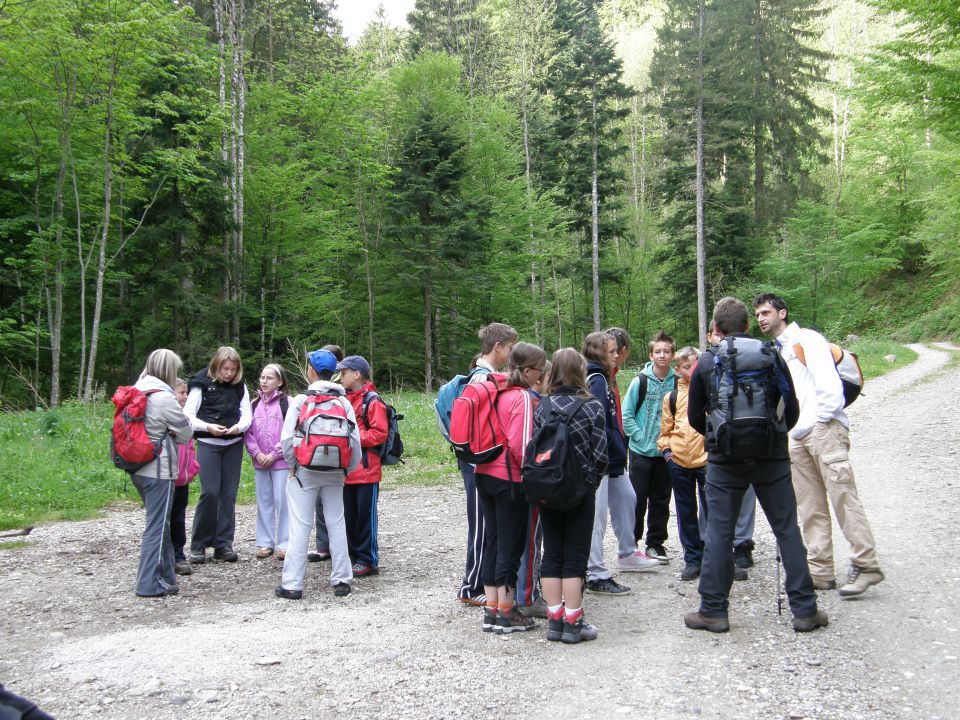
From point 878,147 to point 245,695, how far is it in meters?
46.2

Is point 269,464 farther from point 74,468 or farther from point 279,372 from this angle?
point 74,468

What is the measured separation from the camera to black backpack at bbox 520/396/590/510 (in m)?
4.36

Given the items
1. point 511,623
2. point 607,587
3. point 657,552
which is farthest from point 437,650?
point 657,552

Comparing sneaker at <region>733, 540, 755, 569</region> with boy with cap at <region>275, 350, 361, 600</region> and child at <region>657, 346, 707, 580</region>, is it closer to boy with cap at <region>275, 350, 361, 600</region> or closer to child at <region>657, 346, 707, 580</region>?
child at <region>657, 346, 707, 580</region>

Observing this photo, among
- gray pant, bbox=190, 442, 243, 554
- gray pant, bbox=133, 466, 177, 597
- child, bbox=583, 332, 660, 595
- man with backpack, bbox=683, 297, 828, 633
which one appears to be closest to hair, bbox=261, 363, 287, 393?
gray pant, bbox=190, 442, 243, 554

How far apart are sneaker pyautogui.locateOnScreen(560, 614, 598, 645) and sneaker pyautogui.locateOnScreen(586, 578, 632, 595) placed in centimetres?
100

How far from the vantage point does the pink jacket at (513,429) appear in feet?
15.6

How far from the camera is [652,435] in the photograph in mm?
6270

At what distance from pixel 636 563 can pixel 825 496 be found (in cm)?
161

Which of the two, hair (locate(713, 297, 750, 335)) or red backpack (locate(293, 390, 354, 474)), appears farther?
red backpack (locate(293, 390, 354, 474))

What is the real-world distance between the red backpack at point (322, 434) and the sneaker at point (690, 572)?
2.82 metres

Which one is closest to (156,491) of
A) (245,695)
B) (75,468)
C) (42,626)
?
(42,626)

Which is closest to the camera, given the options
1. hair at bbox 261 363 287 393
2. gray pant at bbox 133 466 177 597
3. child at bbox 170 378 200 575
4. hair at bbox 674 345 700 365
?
gray pant at bbox 133 466 177 597

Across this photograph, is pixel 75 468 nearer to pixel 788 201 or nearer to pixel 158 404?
pixel 158 404
